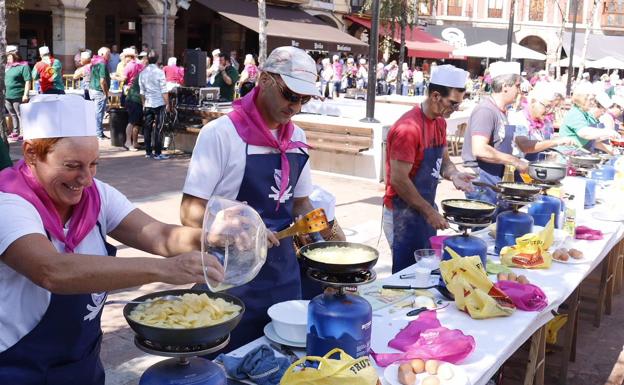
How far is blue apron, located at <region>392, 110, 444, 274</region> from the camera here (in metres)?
4.45

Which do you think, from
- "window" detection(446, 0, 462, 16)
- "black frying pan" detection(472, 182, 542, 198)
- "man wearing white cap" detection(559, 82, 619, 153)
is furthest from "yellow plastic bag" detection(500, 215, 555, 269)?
"window" detection(446, 0, 462, 16)

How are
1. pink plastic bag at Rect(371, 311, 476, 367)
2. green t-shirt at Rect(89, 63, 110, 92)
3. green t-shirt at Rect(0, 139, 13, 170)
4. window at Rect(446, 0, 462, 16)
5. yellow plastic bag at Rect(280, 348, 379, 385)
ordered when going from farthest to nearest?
window at Rect(446, 0, 462, 16)
green t-shirt at Rect(89, 63, 110, 92)
green t-shirt at Rect(0, 139, 13, 170)
pink plastic bag at Rect(371, 311, 476, 367)
yellow plastic bag at Rect(280, 348, 379, 385)

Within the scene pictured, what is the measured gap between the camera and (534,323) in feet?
11.0

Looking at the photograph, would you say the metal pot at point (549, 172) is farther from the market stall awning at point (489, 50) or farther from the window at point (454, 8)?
the window at point (454, 8)

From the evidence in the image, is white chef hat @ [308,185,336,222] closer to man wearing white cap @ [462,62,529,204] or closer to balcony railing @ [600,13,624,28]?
man wearing white cap @ [462,62,529,204]

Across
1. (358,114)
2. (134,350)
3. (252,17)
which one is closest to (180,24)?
(252,17)

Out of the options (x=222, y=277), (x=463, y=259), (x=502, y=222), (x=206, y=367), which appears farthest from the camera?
(x=502, y=222)

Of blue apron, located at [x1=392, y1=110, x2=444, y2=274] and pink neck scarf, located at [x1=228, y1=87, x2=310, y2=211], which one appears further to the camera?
blue apron, located at [x1=392, y1=110, x2=444, y2=274]

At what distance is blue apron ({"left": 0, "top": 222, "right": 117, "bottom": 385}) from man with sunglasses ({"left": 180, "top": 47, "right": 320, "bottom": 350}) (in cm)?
79

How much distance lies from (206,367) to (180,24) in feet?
89.1

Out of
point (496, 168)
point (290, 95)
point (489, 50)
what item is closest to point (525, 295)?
point (290, 95)

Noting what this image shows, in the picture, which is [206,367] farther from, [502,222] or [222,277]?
[502,222]

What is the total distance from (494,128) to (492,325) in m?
2.54

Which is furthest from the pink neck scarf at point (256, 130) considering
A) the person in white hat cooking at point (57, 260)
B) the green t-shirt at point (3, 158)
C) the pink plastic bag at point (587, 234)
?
the pink plastic bag at point (587, 234)
